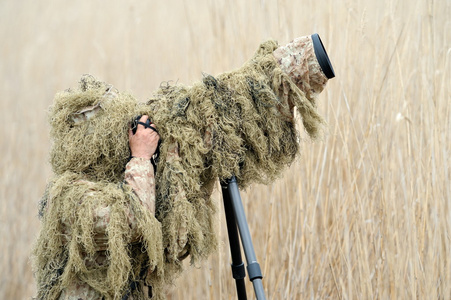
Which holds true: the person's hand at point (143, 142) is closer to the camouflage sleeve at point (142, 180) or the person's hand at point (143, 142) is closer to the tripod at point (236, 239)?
the camouflage sleeve at point (142, 180)

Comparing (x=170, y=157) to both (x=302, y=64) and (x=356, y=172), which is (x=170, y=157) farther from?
(x=356, y=172)

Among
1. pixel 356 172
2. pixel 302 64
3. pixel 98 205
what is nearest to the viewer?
pixel 98 205

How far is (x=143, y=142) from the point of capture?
3.20 ft

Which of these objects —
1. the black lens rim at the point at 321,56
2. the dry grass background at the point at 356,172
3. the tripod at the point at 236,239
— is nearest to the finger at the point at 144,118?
the tripod at the point at 236,239

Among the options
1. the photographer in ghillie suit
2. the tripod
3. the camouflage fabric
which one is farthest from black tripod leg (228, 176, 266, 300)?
the camouflage fabric

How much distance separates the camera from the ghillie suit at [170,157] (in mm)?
916

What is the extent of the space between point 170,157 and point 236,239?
24cm

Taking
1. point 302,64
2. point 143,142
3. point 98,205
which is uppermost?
point 302,64

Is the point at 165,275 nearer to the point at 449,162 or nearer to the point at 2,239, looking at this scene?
the point at 449,162

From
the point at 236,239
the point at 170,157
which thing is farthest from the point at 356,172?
the point at 170,157

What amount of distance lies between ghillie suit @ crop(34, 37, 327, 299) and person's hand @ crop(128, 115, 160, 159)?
2cm

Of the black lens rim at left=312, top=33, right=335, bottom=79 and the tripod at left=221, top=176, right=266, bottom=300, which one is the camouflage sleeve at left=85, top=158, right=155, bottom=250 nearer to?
the tripod at left=221, top=176, right=266, bottom=300

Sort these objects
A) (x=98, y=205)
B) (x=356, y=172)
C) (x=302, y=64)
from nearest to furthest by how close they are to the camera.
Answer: (x=98, y=205) < (x=302, y=64) < (x=356, y=172)

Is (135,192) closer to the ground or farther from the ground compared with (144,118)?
closer to the ground
